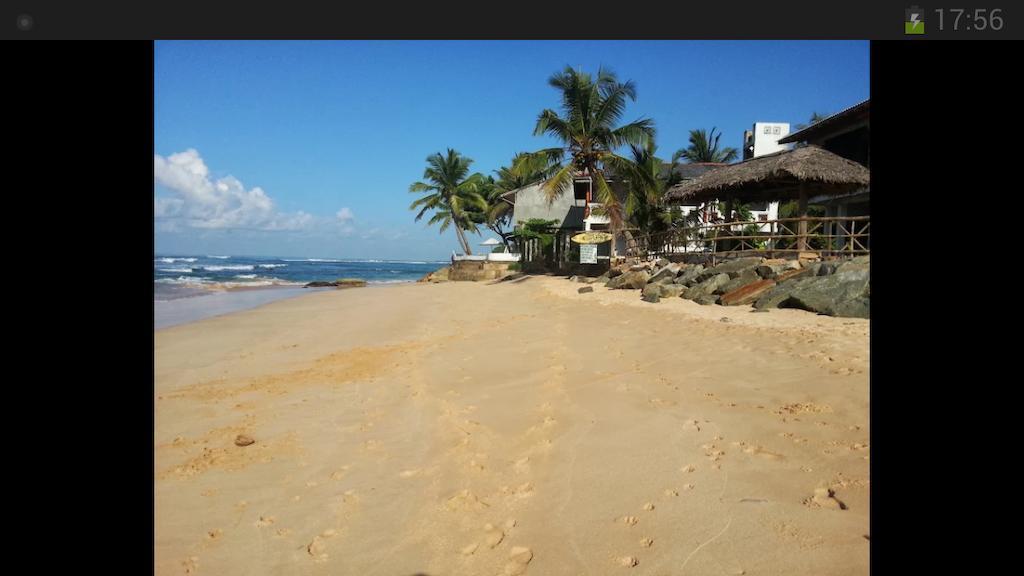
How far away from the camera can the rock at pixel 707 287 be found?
10.3 meters

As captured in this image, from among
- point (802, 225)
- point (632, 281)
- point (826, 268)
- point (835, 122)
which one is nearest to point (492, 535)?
point (826, 268)

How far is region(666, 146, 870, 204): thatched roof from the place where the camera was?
519 inches

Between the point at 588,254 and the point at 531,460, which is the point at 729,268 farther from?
the point at 588,254

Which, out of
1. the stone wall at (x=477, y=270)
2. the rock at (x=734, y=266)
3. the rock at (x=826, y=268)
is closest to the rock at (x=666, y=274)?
the rock at (x=734, y=266)

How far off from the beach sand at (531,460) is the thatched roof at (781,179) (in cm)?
852

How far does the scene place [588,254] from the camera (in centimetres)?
2167

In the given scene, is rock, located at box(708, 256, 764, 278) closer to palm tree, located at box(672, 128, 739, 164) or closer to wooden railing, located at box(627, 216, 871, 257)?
wooden railing, located at box(627, 216, 871, 257)

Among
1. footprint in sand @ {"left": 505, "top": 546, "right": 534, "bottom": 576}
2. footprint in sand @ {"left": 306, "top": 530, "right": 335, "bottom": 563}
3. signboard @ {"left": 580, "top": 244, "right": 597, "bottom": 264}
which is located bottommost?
footprint in sand @ {"left": 306, "top": 530, "right": 335, "bottom": 563}

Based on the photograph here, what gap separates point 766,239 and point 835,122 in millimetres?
10380

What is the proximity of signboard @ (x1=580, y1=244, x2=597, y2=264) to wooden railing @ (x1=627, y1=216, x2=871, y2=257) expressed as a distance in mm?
1562
